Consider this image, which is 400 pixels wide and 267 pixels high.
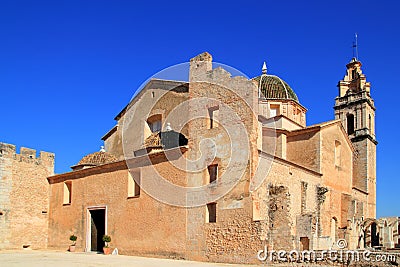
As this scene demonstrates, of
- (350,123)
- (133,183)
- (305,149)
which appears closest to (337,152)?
(305,149)

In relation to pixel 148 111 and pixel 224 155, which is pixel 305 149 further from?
pixel 148 111

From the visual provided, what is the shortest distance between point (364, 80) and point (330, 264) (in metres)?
29.1

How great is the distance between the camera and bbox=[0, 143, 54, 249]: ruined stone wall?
2542 cm

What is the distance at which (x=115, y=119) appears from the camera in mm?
32969

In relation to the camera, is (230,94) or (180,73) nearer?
(230,94)

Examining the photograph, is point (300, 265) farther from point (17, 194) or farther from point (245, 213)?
point (17, 194)

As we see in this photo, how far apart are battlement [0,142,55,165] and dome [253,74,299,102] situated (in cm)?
1584

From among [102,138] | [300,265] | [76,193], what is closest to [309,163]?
[300,265]

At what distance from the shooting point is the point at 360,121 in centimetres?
3881

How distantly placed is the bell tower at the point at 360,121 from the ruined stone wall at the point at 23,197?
2555cm

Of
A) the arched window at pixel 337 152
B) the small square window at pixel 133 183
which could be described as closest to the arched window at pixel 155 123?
the small square window at pixel 133 183

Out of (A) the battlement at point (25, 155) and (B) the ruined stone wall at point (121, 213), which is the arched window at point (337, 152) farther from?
(A) the battlement at point (25, 155)

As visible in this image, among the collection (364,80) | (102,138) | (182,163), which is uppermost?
(364,80)

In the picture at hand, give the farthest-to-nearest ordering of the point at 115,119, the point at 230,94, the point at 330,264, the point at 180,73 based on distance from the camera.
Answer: the point at 115,119
the point at 180,73
the point at 230,94
the point at 330,264
